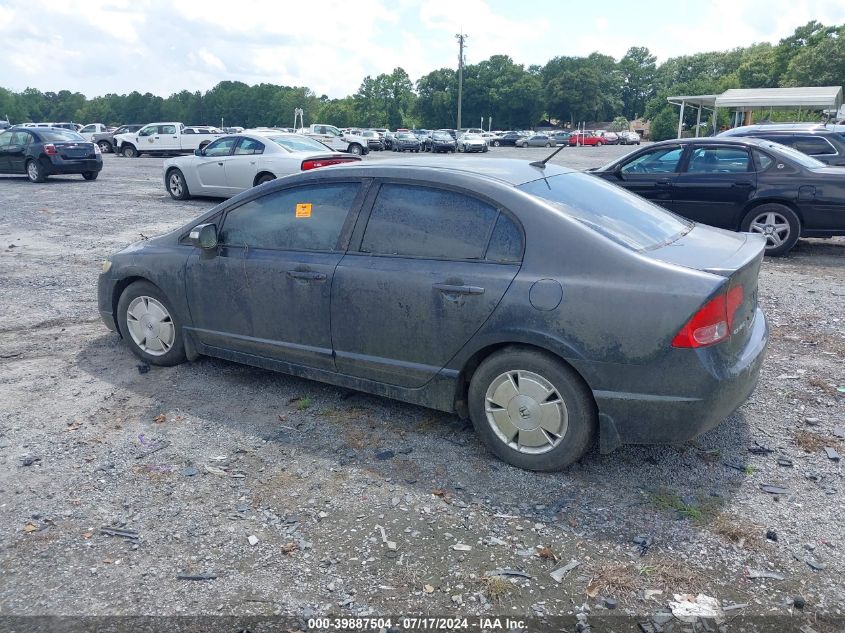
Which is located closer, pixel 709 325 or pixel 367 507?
pixel 709 325

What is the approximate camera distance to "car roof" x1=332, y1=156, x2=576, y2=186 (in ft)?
13.7

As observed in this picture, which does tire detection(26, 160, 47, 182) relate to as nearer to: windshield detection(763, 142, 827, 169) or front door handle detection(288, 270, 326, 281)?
windshield detection(763, 142, 827, 169)

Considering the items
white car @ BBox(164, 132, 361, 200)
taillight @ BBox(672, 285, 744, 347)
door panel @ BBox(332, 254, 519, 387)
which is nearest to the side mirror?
door panel @ BBox(332, 254, 519, 387)

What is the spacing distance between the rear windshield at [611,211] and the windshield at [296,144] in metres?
11.0

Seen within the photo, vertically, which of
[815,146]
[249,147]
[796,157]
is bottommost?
[249,147]

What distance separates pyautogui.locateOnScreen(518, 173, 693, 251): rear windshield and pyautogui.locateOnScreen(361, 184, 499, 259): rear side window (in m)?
0.34

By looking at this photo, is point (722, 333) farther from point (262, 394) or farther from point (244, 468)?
point (262, 394)

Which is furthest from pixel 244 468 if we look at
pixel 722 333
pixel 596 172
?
pixel 596 172

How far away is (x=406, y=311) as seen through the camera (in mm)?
4055

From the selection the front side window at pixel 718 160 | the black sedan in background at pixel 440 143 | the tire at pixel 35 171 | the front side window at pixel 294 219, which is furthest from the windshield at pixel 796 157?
the black sedan in background at pixel 440 143

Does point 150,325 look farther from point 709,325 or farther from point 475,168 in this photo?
point 709,325

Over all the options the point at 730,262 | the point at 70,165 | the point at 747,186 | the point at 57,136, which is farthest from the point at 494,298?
the point at 57,136

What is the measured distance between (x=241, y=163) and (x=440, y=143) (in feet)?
113

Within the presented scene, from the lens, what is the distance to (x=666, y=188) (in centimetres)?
1010
